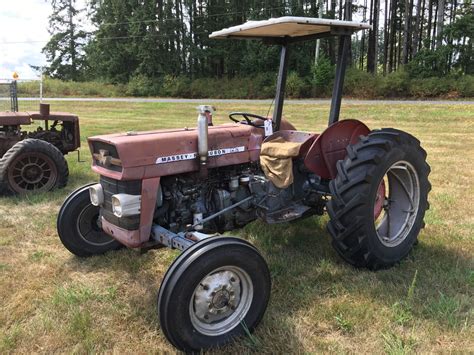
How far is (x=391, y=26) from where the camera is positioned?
133ft

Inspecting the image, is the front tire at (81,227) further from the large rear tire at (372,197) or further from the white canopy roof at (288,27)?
the large rear tire at (372,197)

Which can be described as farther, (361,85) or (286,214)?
(361,85)

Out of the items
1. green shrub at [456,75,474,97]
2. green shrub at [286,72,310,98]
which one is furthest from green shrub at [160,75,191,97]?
green shrub at [456,75,474,97]

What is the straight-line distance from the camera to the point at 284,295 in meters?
3.33

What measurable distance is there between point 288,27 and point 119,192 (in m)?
1.90

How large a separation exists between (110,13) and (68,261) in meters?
38.9

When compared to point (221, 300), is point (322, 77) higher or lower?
higher

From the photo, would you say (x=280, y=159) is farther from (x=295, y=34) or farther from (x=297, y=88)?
(x=297, y=88)

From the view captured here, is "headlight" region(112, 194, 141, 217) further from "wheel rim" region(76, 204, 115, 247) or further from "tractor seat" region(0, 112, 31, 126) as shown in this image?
"tractor seat" region(0, 112, 31, 126)

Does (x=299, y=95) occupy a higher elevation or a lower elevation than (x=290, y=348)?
higher

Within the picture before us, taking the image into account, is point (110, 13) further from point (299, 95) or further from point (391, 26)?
point (391, 26)

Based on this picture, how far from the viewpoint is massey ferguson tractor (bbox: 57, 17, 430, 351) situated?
2750 mm

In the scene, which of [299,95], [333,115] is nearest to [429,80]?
[299,95]

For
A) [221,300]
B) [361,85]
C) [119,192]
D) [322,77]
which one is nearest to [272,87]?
[322,77]
